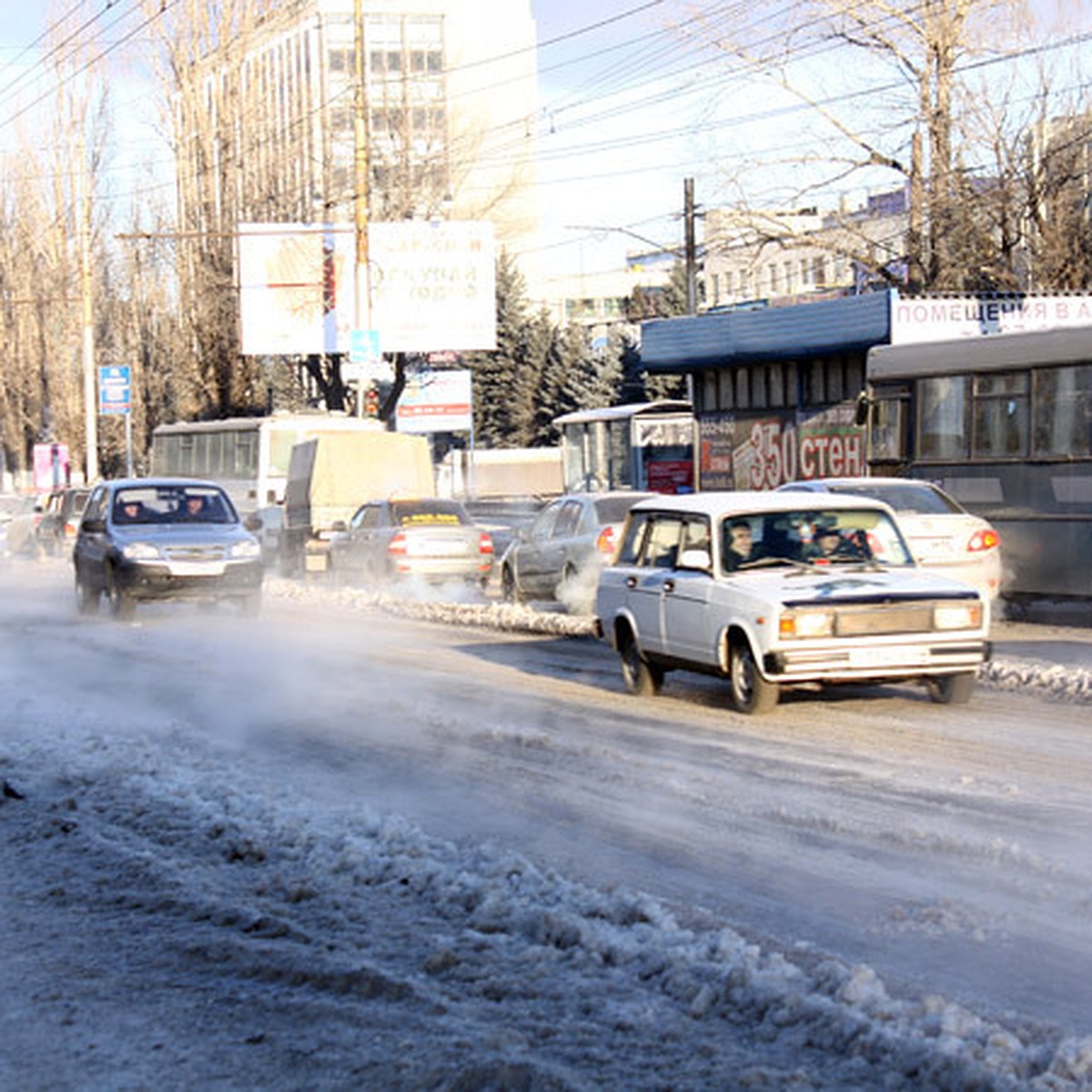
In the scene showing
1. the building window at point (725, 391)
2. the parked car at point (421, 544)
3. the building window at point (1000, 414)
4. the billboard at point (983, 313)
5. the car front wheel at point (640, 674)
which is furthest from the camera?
the building window at point (725, 391)

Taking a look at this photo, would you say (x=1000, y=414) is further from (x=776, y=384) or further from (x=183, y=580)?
(x=776, y=384)

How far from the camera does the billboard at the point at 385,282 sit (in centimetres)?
5284

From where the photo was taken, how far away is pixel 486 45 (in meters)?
121

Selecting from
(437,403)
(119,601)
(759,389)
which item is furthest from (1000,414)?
(437,403)

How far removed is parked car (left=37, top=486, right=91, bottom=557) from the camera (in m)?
41.8

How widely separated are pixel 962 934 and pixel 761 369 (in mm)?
32188

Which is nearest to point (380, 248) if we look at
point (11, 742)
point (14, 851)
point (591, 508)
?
point (591, 508)

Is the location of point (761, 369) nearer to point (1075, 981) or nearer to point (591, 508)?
point (591, 508)

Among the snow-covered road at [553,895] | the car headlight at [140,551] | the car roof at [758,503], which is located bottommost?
the snow-covered road at [553,895]

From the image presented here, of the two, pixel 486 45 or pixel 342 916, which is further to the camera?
pixel 486 45

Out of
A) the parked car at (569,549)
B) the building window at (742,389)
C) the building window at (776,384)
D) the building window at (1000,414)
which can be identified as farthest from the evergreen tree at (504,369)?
the building window at (1000,414)

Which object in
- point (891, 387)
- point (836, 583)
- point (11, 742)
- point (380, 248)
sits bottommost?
point (11, 742)

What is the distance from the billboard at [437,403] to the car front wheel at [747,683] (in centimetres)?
6115

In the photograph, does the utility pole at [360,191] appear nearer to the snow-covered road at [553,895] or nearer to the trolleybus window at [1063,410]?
the trolleybus window at [1063,410]
